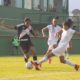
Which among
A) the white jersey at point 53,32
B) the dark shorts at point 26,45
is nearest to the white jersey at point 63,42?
the dark shorts at point 26,45

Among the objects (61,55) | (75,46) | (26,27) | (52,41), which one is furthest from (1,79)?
(75,46)

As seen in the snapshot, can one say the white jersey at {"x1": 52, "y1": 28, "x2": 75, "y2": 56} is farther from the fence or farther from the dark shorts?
the fence

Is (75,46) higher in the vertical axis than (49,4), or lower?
lower

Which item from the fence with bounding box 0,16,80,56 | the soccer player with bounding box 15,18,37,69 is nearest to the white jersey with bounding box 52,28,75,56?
the soccer player with bounding box 15,18,37,69

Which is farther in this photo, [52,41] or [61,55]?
[52,41]

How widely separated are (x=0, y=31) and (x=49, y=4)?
13.6 metres

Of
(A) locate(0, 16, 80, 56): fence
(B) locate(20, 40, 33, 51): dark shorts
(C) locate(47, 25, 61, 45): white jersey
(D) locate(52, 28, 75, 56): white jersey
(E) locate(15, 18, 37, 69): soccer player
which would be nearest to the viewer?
(D) locate(52, 28, 75, 56): white jersey

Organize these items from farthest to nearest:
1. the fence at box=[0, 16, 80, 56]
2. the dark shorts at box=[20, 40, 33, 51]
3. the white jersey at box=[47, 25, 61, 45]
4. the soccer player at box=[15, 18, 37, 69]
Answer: the fence at box=[0, 16, 80, 56] < the white jersey at box=[47, 25, 61, 45] < the dark shorts at box=[20, 40, 33, 51] < the soccer player at box=[15, 18, 37, 69]

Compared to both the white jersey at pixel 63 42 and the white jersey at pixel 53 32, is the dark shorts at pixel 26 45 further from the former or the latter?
the white jersey at pixel 63 42

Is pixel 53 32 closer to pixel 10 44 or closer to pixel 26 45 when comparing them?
pixel 26 45

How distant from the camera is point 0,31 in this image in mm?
37750

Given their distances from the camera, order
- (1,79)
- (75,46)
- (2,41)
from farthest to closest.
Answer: (75,46), (2,41), (1,79)

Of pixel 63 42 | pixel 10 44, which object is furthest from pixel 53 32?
pixel 10 44

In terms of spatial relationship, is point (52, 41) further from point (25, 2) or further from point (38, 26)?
point (25, 2)
